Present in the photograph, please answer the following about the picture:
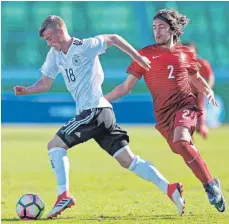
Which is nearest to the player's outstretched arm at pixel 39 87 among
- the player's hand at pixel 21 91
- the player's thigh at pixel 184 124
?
the player's hand at pixel 21 91

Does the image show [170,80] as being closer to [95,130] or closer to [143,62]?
[143,62]

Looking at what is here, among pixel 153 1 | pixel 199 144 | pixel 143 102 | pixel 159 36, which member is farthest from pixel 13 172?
pixel 153 1

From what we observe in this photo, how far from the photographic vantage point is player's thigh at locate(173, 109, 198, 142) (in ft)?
28.9

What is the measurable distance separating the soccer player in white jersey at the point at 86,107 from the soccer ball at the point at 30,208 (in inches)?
9.8

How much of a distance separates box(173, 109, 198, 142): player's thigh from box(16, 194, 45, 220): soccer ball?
1450 millimetres

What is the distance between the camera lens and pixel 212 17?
3359 centimetres

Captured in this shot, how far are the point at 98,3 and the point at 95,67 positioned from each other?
2482 cm

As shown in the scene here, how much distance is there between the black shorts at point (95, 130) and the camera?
8641mm

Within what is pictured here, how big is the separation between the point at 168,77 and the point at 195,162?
Answer: 38.8 inches

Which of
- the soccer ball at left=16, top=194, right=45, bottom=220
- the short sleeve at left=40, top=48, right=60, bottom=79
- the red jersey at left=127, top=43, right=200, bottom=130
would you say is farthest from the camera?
the red jersey at left=127, top=43, right=200, bottom=130

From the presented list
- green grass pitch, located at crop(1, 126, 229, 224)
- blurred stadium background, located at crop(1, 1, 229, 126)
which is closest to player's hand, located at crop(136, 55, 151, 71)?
green grass pitch, located at crop(1, 126, 229, 224)

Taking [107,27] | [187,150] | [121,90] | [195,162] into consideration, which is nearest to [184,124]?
[187,150]

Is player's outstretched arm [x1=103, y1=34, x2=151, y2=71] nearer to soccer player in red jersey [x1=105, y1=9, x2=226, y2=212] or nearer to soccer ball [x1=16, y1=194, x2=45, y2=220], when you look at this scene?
soccer player in red jersey [x1=105, y1=9, x2=226, y2=212]

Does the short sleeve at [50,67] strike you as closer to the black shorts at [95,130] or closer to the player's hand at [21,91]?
the player's hand at [21,91]
